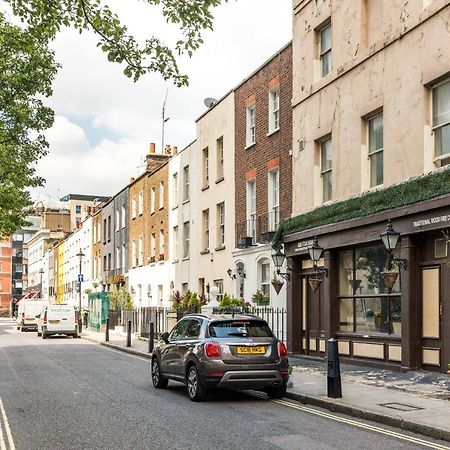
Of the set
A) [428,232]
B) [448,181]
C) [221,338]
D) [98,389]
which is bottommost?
[98,389]

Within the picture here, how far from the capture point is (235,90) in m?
27.6

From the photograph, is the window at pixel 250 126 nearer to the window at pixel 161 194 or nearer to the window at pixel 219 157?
the window at pixel 219 157

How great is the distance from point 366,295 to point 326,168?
4.19 metres

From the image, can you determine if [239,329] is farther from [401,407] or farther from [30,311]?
[30,311]

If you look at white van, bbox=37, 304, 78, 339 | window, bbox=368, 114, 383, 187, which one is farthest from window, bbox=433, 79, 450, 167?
white van, bbox=37, 304, 78, 339

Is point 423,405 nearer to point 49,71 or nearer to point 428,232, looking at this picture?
point 428,232

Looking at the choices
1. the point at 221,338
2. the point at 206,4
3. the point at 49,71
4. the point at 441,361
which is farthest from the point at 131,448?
the point at 49,71

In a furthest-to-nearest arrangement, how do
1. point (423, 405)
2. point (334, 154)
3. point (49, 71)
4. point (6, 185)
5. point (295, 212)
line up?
point (6, 185), point (49, 71), point (295, 212), point (334, 154), point (423, 405)

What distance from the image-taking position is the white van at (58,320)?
123 ft

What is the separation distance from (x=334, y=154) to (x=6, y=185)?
14627mm

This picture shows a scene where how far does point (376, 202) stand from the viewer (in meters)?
16.8

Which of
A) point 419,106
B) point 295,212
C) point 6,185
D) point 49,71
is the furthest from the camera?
point 6,185

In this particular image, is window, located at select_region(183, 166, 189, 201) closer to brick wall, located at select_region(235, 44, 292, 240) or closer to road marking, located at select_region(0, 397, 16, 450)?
brick wall, located at select_region(235, 44, 292, 240)

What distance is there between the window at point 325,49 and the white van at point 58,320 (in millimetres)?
22025
